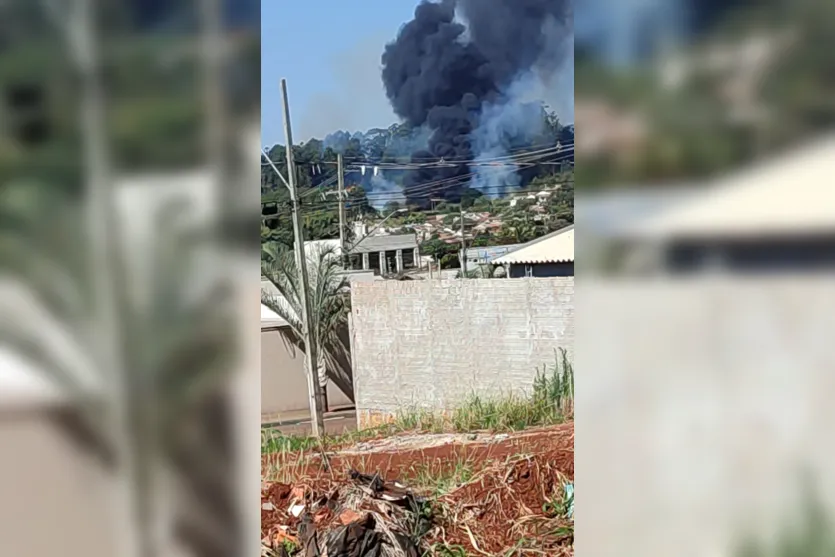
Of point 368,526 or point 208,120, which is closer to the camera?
point 208,120

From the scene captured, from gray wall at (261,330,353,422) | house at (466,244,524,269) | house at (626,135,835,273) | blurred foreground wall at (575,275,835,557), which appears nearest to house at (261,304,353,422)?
gray wall at (261,330,353,422)

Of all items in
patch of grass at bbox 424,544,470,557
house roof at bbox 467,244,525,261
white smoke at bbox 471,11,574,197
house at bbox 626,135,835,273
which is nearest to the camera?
house at bbox 626,135,835,273

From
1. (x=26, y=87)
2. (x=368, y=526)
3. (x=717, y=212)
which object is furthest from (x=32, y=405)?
(x=717, y=212)

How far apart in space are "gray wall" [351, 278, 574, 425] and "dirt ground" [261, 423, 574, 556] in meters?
0.18

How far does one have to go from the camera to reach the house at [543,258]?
2.46 metres

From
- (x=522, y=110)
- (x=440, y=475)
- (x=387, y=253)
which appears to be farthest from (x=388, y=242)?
(x=440, y=475)

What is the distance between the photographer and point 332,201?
2762 mm

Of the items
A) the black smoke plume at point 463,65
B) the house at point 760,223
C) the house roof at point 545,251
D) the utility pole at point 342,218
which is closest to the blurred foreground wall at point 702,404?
the house at point 760,223

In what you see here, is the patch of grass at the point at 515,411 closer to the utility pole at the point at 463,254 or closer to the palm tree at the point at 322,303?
the palm tree at the point at 322,303

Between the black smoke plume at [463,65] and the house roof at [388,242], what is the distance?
0.17 metres

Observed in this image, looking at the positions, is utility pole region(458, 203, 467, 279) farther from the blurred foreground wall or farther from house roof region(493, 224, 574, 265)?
the blurred foreground wall

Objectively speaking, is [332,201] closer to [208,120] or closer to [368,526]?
[208,120]

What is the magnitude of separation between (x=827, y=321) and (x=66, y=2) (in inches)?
85.4

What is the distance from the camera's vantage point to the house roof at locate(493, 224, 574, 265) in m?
2.45
